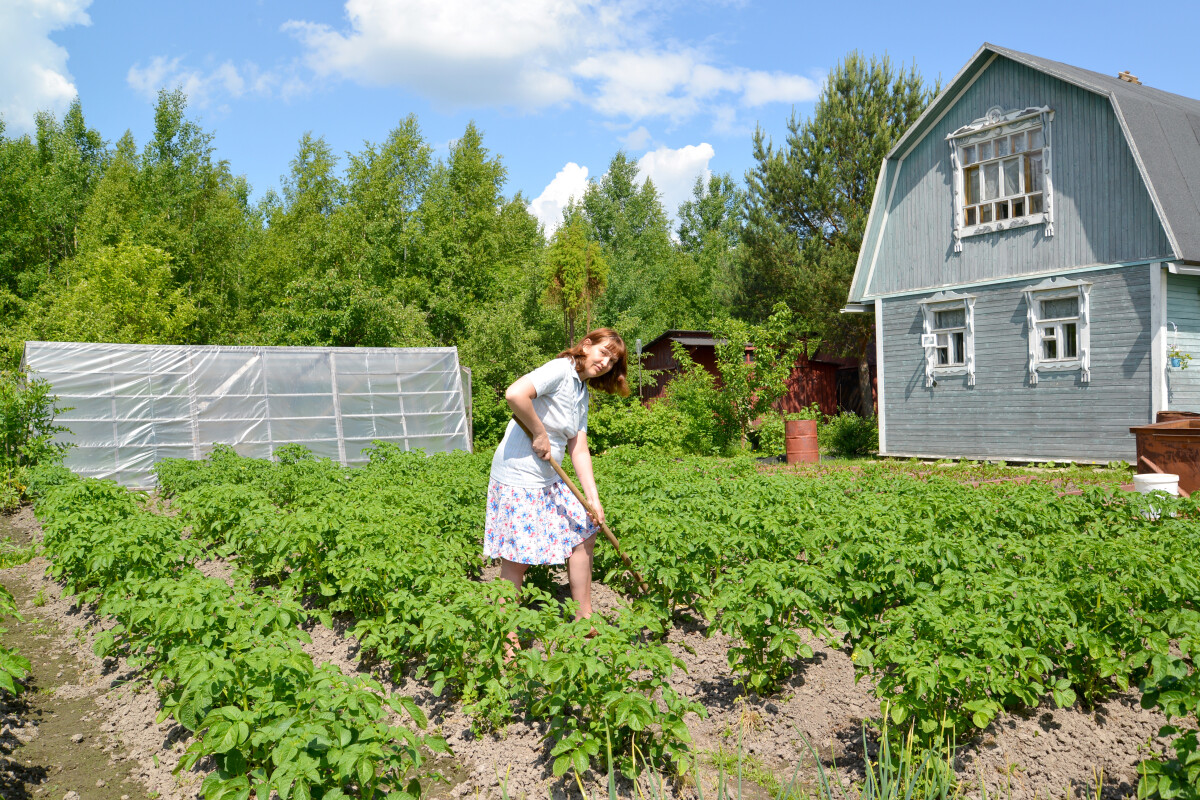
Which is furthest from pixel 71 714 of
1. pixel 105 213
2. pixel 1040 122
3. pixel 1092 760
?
pixel 105 213

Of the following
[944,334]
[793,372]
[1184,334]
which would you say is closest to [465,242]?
[793,372]

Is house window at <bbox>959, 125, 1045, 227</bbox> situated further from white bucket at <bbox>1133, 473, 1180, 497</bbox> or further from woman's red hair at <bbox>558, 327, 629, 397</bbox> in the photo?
woman's red hair at <bbox>558, 327, 629, 397</bbox>

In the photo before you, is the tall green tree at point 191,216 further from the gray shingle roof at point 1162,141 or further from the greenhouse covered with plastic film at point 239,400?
the gray shingle roof at point 1162,141

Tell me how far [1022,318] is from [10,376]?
17.3m

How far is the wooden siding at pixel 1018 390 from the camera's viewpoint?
1233 cm

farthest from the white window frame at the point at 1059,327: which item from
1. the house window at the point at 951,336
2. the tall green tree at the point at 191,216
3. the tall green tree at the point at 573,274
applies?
the tall green tree at the point at 191,216

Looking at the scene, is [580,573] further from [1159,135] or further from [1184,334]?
[1159,135]

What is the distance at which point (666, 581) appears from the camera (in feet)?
14.8

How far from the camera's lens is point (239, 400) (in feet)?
50.7

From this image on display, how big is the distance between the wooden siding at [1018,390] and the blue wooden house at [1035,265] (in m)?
0.02

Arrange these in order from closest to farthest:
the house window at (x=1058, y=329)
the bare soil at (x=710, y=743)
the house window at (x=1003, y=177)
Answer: the bare soil at (x=710, y=743) < the house window at (x=1058, y=329) < the house window at (x=1003, y=177)

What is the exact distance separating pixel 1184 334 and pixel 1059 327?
1693 mm

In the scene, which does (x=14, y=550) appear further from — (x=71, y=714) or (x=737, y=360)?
(x=737, y=360)

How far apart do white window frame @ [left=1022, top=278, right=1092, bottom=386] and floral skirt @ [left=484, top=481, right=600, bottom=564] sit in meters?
11.6
